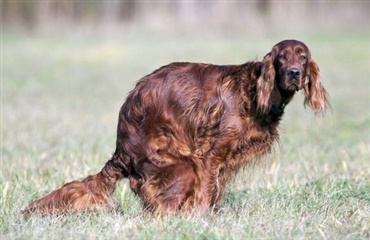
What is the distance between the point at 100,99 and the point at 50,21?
105 ft

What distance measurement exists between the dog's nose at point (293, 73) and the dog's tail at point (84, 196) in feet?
5.09

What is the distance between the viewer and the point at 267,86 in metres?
5.79

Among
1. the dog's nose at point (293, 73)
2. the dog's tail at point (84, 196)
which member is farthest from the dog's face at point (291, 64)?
the dog's tail at point (84, 196)

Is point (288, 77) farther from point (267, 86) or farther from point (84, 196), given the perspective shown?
point (84, 196)

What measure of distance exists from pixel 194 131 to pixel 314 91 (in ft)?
3.33

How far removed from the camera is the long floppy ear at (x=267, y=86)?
5789mm

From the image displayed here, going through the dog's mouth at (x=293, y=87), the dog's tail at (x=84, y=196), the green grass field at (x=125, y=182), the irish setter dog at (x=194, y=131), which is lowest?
the green grass field at (x=125, y=182)

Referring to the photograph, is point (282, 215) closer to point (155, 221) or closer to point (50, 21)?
point (155, 221)

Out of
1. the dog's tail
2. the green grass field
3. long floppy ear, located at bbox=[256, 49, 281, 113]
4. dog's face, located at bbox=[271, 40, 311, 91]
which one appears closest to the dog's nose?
dog's face, located at bbox=[271, 40, 311, 91]

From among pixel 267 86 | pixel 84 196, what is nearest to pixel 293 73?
pixel 267 86

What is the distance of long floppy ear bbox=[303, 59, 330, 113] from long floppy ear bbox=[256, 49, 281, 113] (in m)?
0.28

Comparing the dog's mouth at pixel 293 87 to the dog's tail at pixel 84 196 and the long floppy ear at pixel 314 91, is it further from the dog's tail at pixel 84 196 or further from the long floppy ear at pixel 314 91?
the dog's tail at pixel 84 196

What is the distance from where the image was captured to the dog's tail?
5.77 meters

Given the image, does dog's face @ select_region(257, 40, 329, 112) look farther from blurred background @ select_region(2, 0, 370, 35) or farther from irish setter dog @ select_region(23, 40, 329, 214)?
blurred background @ select_region(2, 0, 370, 35)
